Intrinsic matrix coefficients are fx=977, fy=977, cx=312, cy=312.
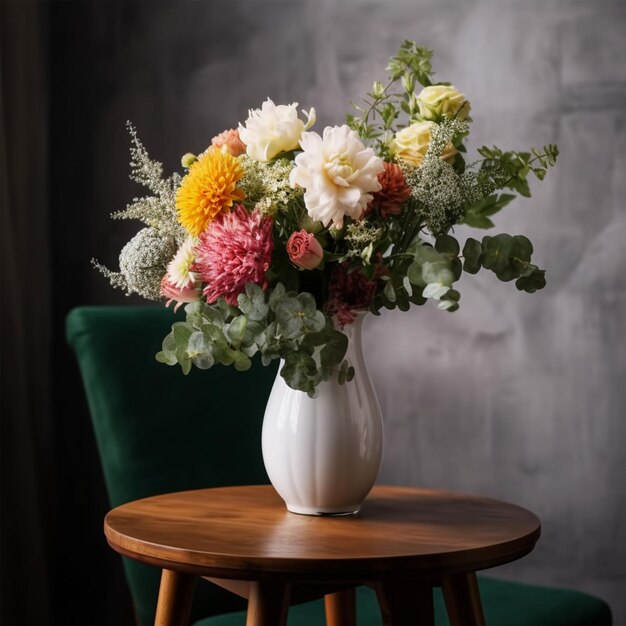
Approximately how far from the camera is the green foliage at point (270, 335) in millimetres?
1300

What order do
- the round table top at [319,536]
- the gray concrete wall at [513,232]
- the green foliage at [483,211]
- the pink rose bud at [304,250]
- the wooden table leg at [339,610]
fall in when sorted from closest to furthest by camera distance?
the round table top at [319,536] → the pink rose bud at [304,250] → the green foliage at [483,211] → the wooden table leg at [339,610] → the gray concrete wall at [513,232]

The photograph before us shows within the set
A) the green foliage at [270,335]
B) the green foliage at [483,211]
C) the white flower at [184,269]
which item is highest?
the green foliage at [483,211]

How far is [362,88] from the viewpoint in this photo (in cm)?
265

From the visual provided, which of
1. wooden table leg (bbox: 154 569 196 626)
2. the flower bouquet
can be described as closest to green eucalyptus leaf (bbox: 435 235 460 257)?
the flower bouquet

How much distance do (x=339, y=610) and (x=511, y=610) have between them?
0.35 m

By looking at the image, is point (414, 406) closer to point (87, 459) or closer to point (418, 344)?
point (418, 344)

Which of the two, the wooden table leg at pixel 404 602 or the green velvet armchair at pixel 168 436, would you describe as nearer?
the wooden table leg at pixel 404 602

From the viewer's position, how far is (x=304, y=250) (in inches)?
50.8

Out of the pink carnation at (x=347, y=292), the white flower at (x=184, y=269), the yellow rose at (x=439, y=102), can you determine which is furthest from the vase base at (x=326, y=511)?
the yellow rose at (x=439, y=102)

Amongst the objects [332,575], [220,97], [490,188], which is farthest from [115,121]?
[332,575]

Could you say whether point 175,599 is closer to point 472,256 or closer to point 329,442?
point 329,442

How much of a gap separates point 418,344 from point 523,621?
958 mm

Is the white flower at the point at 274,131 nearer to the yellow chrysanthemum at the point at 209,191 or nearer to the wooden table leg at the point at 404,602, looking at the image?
the yellow chrysanthemum at the point at 209,191

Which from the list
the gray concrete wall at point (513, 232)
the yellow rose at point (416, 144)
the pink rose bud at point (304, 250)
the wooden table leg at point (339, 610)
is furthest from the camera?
the gray concrete wall at point (513, 232)
